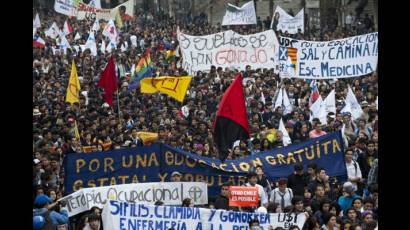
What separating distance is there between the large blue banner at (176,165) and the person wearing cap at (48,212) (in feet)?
2.53

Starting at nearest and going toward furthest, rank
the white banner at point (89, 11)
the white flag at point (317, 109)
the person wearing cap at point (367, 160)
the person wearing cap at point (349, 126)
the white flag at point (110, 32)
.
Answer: the person wearing cap at point (367, 160)
the person wearing cap at point (349, 126)
the white flag at point (317, 109)
the white flag at point (110, 32)
the white banner at point (89, 11)

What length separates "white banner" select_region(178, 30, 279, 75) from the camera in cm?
2162

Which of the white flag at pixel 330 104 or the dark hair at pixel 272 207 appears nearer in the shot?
the dark hair at pixel 272 207

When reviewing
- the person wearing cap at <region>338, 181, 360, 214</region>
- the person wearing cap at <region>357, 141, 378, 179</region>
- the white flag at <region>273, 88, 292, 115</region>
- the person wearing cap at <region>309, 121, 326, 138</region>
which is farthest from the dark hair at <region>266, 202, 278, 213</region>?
the white flag at <region>273, 88, 292, 115</region>

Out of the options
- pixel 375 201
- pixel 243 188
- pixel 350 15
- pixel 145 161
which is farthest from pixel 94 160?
pixel 350 15

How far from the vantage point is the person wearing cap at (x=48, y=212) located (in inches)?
419

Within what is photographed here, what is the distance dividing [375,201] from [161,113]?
763 cm

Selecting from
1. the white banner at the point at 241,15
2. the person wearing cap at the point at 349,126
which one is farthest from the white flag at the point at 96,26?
the person wearing cap at the point at 349,126

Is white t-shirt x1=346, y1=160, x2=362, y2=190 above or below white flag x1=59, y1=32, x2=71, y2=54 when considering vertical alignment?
below

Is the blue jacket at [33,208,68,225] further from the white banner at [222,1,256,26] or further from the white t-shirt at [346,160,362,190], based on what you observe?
the white banner at [222,1,256,26]

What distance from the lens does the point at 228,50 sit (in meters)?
22.3

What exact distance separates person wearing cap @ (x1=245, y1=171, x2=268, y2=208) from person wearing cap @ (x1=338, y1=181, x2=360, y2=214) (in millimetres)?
779

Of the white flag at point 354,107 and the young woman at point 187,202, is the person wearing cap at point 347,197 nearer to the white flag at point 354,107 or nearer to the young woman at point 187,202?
the young woman at point 187,202
